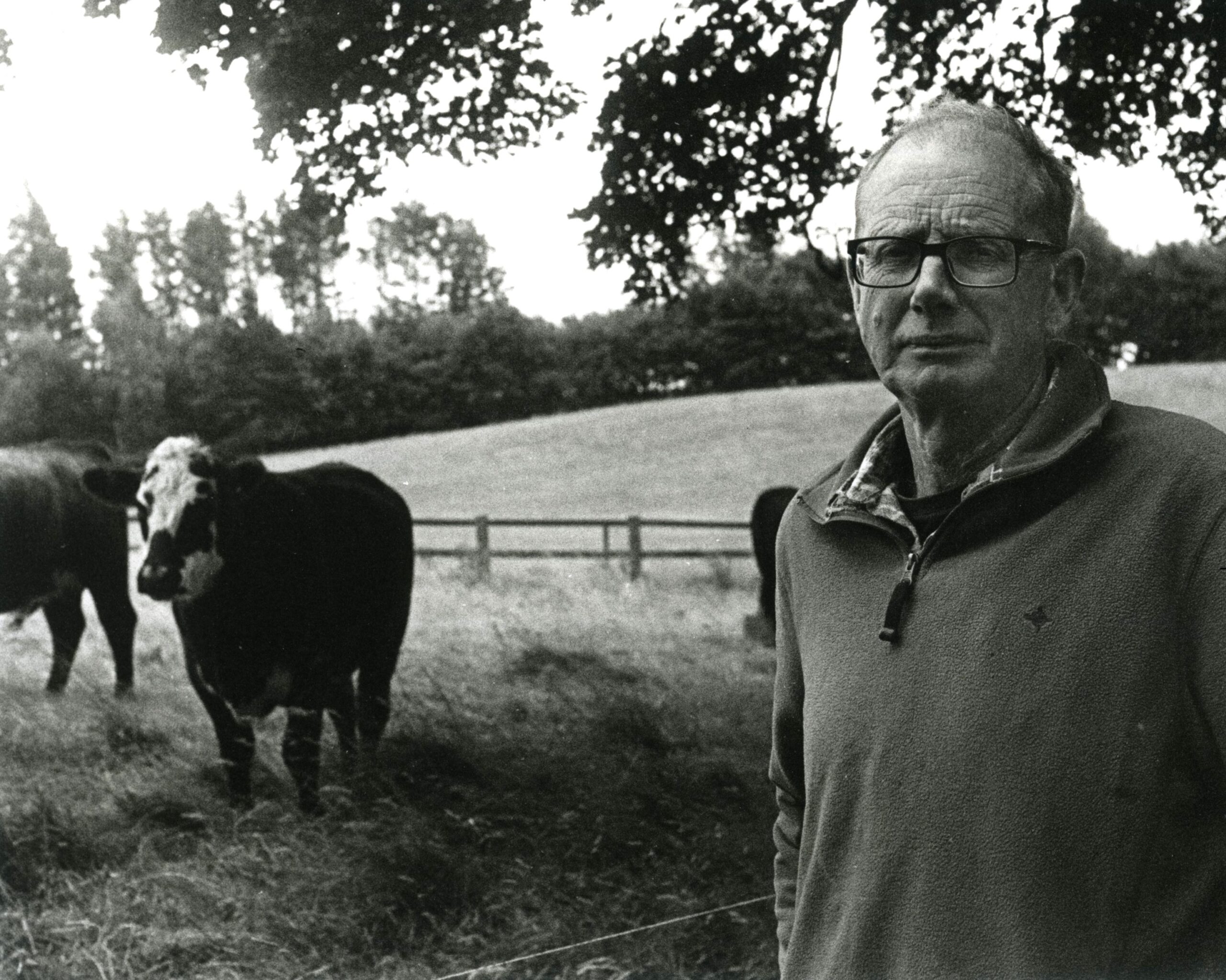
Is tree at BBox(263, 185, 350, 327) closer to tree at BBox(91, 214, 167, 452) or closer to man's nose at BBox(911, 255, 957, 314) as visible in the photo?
tree at BBox(91, 214, 167, 452)

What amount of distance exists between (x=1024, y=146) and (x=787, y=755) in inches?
36.1

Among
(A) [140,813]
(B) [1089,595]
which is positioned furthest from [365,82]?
(B) [1089,595]

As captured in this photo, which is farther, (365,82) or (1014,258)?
(365,82)

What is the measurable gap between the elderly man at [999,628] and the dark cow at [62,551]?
3.19 meters

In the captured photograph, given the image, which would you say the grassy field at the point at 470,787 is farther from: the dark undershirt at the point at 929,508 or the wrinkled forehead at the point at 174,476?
the dark undershirt at the point at 929,508

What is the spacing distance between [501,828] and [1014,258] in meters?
3.17

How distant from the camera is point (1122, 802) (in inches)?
55.0

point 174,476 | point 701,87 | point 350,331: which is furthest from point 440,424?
point 701,87

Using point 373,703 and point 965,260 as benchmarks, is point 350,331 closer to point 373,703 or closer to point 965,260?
point 373,703

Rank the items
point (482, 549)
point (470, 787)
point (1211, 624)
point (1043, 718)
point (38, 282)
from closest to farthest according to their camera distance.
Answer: point (1211, 624)
point (1043, 718)
point (38, 282)
point (470, 787)
point (482, 549)

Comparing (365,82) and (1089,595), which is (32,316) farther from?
(1089,595)

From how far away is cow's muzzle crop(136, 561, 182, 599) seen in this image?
14.0ft

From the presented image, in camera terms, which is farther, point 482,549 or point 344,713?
point 482,549

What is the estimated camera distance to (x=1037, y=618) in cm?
144
